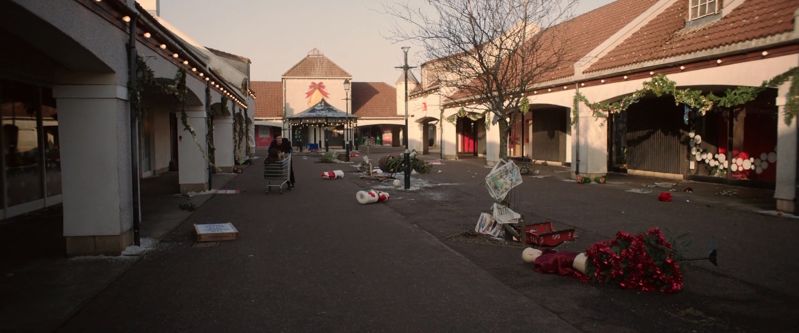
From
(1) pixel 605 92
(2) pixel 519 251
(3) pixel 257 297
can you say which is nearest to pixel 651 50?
(1) pixel 605 92

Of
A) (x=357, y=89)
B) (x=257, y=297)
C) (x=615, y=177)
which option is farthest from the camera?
(x=357, y=89)

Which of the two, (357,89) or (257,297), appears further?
(357,89)

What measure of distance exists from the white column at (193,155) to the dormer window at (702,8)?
13191 mm

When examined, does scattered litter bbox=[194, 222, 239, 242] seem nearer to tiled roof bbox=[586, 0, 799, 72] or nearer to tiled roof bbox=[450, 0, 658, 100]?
tiled roof bbox=[586, 0, 799, 72]

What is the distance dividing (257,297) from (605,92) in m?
14.4

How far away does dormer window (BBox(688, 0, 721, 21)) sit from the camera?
583 inches

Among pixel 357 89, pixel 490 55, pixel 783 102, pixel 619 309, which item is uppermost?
pixel 357 89

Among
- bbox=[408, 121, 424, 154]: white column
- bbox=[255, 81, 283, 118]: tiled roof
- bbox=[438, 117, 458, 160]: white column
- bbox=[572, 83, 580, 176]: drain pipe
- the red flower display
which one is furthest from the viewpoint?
bbox=[255, 81, 283, 118]: tiled roof

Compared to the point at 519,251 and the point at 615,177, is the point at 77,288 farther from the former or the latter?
the point at 615,177

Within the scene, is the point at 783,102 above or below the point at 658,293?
above

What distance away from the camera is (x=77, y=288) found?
19.5ft

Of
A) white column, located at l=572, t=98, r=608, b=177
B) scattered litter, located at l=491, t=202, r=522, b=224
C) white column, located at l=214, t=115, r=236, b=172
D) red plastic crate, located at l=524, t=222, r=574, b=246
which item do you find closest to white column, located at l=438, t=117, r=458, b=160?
white column, located at l=214, t=115, r=236, b=172

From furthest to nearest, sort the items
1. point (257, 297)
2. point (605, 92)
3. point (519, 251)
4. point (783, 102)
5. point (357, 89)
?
point (357, 89) < point (605, 92) < point (783, 102) < point (519, 251) < point (257, 297)

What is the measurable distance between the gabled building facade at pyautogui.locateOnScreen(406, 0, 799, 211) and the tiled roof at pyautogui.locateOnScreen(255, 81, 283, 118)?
37330 millimetres
